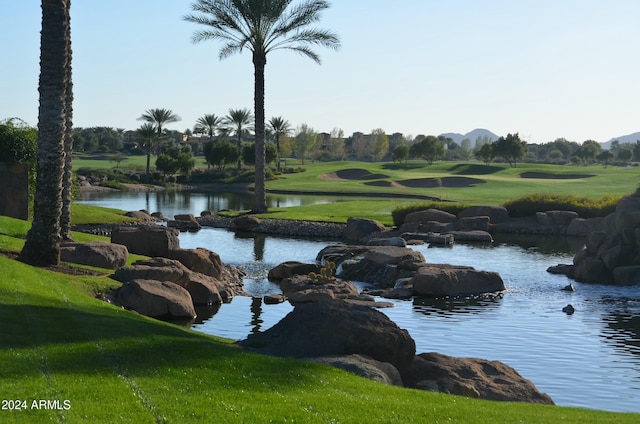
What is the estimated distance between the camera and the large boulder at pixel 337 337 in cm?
1493

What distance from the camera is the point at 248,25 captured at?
Result: 181 feet

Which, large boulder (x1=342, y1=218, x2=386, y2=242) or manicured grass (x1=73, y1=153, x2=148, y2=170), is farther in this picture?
manicured grass (x1=73, y1=153, x2=148, y2=170)

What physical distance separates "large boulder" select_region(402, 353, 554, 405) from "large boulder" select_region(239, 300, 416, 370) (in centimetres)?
40

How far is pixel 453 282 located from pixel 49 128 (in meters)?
14.7

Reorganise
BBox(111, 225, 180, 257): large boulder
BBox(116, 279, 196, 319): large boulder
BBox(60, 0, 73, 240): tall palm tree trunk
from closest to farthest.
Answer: BBox(116, 279, 196, 319): large boulder → BBox(60, 0, 73, 240): tall palm tree trunk → BBox(111, 225, 180, 257): large boulder

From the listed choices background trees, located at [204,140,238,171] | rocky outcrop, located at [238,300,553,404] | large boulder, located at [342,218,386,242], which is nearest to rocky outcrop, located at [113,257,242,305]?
rocky outcrop, located at [238,300,553,404]

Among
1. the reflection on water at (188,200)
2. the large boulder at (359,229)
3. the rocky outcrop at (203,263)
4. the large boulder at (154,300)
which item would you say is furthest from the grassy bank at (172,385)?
the reflection on water at (188,200)

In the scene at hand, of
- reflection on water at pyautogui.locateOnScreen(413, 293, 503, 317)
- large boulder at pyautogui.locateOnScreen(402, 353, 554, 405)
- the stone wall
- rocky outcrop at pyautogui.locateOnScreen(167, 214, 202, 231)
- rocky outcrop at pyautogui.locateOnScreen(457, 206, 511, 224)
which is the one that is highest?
the stone wall

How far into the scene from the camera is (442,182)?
108m

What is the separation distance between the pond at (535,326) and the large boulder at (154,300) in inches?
30.4

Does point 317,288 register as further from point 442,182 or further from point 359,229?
point 442,182

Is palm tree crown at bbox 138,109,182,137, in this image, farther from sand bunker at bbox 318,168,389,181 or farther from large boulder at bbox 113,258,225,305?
large boulder at bbox 113,258,225,305

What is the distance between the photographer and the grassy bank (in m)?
9.63

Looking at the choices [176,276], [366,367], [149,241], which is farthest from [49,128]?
[366,367]
